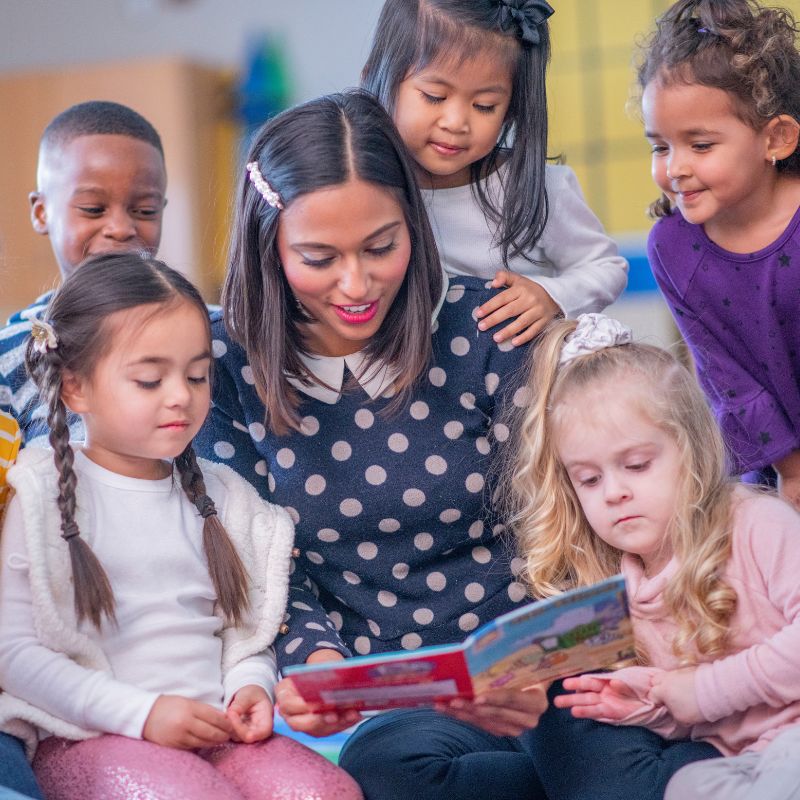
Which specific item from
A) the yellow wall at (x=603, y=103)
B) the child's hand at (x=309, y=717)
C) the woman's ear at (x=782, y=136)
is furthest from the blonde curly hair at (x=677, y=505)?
the yellow wall at (x=603, y=103)

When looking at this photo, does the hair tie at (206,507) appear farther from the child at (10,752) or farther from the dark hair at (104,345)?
the child at (10,752)

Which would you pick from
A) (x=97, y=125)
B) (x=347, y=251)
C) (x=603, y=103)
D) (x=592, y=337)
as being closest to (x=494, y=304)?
(x=592, y=337)

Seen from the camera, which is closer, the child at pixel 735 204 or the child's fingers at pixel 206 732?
the child's fingers at pixel 206 732

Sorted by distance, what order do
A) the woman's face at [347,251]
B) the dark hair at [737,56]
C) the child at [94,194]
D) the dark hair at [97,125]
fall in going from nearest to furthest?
the woman's face at [347,251] → the dark hair at [737,56] → the child at [94,194] → the dark hair at [97,125]

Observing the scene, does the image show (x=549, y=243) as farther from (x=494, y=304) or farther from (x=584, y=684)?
(x=584, y=684)

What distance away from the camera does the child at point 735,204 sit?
1826mm

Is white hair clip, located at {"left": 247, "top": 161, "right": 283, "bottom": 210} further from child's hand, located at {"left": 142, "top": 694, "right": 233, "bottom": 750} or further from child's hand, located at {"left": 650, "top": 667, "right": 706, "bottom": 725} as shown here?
child's hand, located at {"left": 650, "top": 667, "right": 706, "bottom": 725}

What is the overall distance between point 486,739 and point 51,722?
0.58 meters

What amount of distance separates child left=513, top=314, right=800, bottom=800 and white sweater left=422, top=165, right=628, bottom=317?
0.28m

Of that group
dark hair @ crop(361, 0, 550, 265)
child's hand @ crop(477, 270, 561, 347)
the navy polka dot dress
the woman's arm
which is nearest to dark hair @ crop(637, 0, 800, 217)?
dark hair @ crop(361, 0, 550, 265)

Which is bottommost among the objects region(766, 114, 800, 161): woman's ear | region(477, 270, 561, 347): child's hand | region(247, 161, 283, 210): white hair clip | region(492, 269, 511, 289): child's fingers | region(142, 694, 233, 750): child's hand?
region(142, 694, 233, 750): child's hand

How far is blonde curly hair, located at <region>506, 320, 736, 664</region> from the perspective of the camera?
4.85ft

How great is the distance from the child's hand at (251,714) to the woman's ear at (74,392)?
42 cm

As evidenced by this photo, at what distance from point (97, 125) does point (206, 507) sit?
0.97 metres
